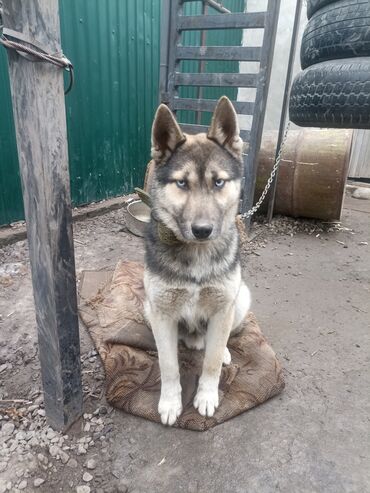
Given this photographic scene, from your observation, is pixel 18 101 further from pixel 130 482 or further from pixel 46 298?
pixel 130 482

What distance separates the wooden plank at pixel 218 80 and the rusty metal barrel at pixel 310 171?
1.31 meters

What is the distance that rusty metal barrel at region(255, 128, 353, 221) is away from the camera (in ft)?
17.7

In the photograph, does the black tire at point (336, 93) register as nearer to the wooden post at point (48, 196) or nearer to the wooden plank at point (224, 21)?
the wooden post at point (48, 196)

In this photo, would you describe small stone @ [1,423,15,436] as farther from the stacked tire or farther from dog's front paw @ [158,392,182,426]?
the stacked tire

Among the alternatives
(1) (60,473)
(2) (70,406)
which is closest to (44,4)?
(2) (70,406)

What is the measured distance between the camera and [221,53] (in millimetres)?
4895

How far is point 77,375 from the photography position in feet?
7.08

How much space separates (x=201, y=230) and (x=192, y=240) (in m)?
0.10

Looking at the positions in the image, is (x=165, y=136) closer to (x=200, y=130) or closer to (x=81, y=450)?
(x=81, y=450)

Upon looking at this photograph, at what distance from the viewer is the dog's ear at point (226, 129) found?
2.02m

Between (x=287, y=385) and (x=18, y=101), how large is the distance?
8.18 ft

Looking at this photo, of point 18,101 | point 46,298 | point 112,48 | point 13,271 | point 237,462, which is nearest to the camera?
point 18,101

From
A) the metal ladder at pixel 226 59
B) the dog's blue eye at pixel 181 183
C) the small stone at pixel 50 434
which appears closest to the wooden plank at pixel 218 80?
the metal ladder at pixel 226 59

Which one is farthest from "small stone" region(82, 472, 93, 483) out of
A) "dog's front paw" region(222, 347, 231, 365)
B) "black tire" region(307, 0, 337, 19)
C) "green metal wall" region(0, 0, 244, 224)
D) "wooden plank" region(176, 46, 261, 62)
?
"wooden plank" region(176, 46, 261, 62)
